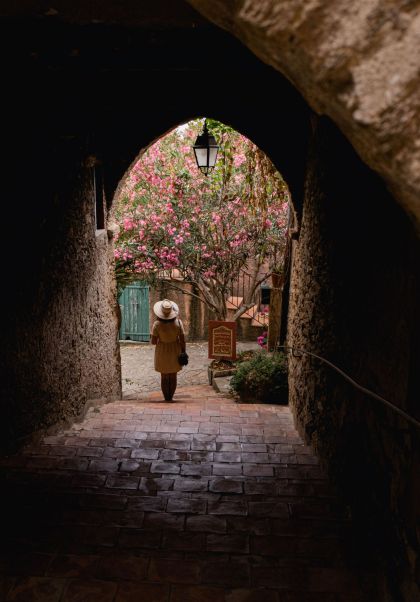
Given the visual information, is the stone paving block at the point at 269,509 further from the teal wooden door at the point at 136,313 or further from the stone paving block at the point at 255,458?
the teal wooden door at the point at 136,313

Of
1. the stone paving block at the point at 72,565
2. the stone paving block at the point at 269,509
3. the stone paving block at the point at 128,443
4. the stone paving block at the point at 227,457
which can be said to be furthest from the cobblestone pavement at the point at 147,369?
the stone paving block at the point at 72,565

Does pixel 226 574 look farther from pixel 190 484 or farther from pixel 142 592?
pixel 190 484

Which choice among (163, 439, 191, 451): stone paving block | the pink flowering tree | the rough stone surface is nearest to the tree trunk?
the pink flowering tree

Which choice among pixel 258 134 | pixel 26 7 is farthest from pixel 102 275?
pixel 26 7

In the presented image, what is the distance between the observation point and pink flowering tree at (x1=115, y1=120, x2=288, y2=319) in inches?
375

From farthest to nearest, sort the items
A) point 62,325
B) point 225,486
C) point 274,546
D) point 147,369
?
point 147,369 < point 62,325 < point 225,486 < point 274,546

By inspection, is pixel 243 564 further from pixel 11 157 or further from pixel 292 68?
pixel 11 157

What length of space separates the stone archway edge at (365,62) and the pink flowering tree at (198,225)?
788 cm

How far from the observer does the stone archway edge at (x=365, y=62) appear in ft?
3.10

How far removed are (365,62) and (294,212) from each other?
17.1 ft

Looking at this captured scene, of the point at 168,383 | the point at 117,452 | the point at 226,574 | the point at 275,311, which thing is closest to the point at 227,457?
the point at 117,452

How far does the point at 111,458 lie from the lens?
3551 mm

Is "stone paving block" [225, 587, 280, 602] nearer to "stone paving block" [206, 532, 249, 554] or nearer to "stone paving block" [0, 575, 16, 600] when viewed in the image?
"stone paving block" [206, 532, 249, 554]

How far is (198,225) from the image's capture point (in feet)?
31.9
